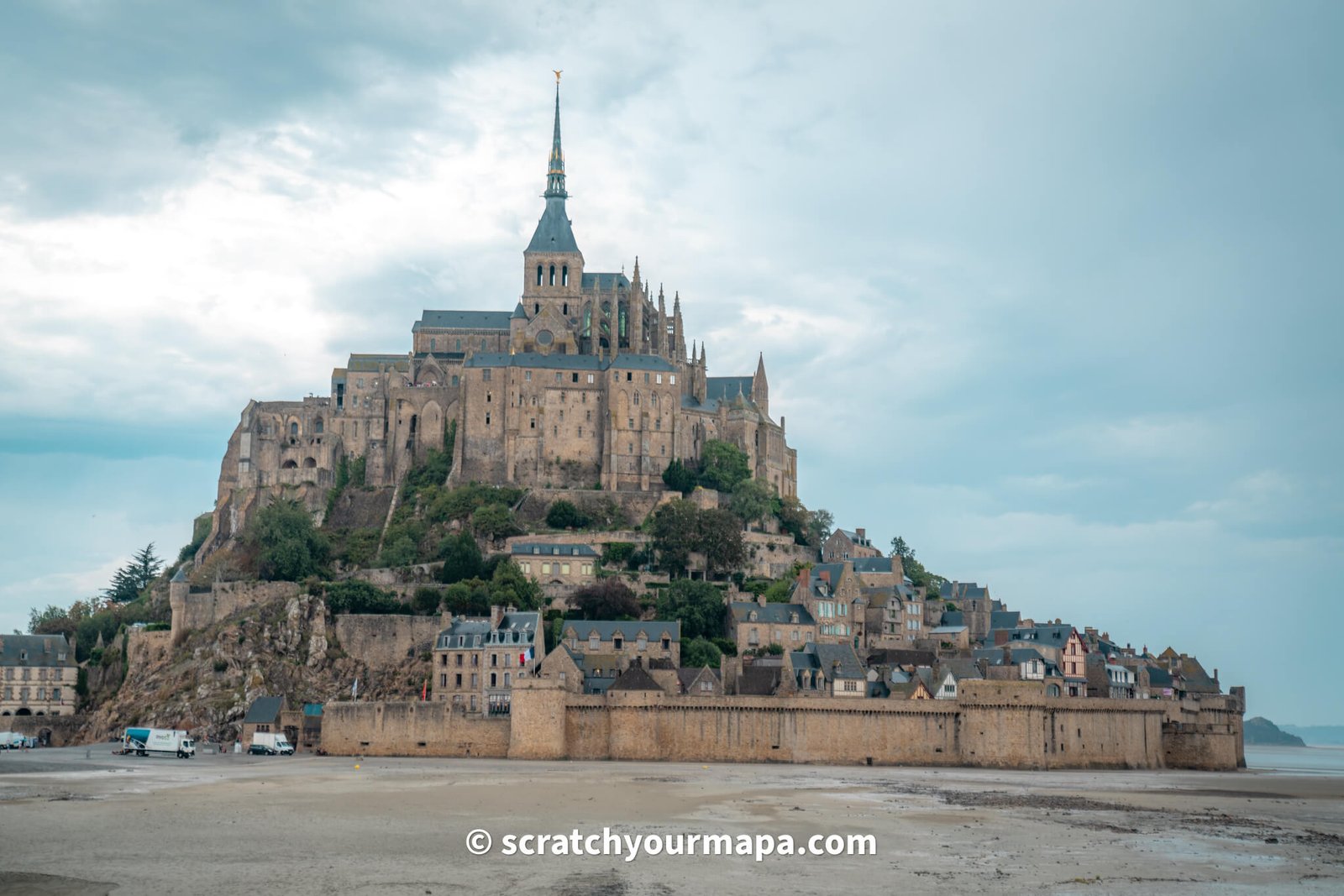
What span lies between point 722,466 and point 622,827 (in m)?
59.3

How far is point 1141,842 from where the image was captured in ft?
120

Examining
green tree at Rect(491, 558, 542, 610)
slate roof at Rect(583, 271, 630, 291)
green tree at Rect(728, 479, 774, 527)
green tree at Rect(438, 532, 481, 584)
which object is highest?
slate roof at Rect(583, 271, 630, 291)

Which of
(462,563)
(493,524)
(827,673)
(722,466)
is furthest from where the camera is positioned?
(722,466)

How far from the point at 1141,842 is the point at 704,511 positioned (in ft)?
159

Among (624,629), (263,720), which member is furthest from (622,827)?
(624,629)

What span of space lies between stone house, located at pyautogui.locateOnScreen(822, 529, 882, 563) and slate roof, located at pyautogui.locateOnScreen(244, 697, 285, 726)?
39.6 m

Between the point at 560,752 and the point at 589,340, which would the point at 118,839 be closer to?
the point at 560,752

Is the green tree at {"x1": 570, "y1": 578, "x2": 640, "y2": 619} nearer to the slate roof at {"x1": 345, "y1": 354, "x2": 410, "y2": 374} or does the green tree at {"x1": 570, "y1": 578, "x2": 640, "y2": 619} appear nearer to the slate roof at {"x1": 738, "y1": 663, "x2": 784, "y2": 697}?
the slate roof at {"x1": 738, "y1": 663, "x2": 784, "y2": 697}

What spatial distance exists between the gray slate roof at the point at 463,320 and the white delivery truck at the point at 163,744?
47118 mm

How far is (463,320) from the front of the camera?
104625 mm

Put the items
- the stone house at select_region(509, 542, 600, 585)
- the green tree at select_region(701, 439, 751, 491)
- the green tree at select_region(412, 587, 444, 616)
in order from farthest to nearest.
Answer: the green tree at select_region(701, 439, 751, 491)
the stone house at select_region(509, 542, 600, 585)
the green tree at select_region(412, 587, 444, 616)

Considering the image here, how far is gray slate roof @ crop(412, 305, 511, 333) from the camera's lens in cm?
10412

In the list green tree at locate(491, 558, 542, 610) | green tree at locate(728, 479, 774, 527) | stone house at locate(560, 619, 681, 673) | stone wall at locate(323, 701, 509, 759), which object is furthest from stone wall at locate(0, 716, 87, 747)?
green tree at locate(728, 479, 774, 527)

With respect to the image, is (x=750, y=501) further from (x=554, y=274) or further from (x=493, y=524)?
(x=554, y=274)
